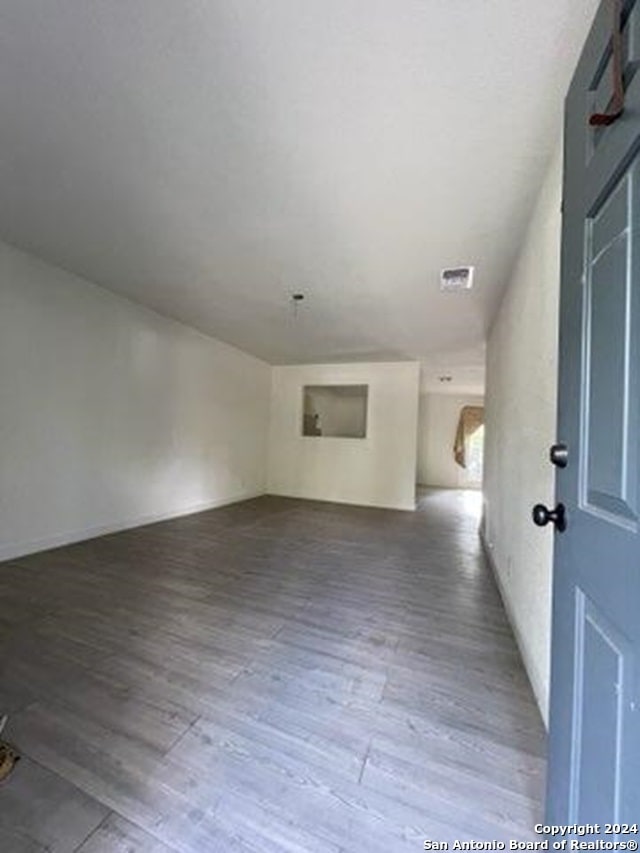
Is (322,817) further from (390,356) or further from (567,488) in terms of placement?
(390,356)

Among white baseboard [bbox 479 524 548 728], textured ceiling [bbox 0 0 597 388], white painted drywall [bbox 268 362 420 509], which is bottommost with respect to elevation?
white baseboard [bbox 479 524 548 728]

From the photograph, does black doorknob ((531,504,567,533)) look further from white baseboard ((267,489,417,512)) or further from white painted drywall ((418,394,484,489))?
white painted drywall ((418,394,484,489))

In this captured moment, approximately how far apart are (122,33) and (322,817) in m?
2.55

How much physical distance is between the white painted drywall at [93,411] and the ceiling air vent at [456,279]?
321cm

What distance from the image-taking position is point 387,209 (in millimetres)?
2150

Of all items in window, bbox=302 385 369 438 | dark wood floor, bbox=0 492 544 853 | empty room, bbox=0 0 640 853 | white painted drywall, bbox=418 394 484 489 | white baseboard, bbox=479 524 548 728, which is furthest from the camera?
white painted drywall, bbox=418 394 484 489

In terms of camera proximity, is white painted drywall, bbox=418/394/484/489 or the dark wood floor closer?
the dark wood floor

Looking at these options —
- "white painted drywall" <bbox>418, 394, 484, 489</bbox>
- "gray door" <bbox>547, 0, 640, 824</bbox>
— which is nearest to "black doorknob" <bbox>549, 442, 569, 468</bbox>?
"gray door" <bbox>547, 0, 640, 824</bbox>

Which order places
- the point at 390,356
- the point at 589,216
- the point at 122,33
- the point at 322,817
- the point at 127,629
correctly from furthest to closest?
the point at 390,356 < the point at 127,629 < the point at 122,33 < the point at 322,817 < the point at 589,216

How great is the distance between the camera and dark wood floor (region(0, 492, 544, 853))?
1.07m

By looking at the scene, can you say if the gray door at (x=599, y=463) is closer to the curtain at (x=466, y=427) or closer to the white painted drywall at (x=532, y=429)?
the white painted drywall at (x=532, y=429)

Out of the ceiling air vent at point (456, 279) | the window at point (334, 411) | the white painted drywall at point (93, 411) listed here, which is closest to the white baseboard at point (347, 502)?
the window at point (334, 411)

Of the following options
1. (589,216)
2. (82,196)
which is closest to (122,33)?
(82,196)

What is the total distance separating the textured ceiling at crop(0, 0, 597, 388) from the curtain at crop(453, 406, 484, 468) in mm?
6478
